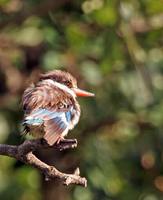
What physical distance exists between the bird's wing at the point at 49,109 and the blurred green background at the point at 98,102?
2.02 m

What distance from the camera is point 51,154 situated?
676 cm

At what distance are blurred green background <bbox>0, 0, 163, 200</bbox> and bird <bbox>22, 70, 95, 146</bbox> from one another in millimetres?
1908

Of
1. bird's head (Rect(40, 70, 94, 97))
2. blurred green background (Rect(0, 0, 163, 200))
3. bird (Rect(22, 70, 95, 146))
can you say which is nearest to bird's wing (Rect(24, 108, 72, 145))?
bird (Rect(22, 70, 95, 146))

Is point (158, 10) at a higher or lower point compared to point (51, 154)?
higher

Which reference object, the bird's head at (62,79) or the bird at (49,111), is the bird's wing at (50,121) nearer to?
the bird at (49,111)

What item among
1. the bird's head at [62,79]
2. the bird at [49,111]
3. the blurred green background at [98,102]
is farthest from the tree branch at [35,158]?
the blurred green background at [98,102]

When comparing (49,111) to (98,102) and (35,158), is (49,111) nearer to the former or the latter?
(35,158)

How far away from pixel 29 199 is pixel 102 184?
0.52 metres

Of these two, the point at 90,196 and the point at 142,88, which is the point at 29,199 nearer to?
the point at 90,196

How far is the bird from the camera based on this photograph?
3.92 meters

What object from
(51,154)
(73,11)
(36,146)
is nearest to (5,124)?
(51,154)

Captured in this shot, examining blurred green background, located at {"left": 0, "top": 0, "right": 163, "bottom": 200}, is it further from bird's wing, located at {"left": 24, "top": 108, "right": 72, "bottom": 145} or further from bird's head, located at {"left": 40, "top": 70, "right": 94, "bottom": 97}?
bird's wing, located at {"left": 24, "top": 108, "right": 72, "bottom": 145}

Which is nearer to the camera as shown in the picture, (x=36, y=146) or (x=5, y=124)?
(x=36, y=146)

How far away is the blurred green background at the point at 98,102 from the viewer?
641 centimetres
